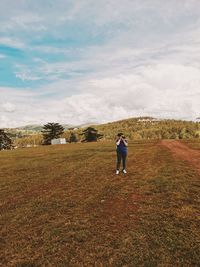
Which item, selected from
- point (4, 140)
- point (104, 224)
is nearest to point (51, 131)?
Answer: point (4, 140)

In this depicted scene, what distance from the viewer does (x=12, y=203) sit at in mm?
14195

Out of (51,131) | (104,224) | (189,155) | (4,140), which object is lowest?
(104,224)

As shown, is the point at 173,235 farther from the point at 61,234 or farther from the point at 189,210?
the point at 61,234

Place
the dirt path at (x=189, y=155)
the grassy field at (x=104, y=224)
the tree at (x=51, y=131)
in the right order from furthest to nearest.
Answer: the tree at (x=51, y=131) → the dirt path at (x=189, y=155) → the grassy field at (x=104, y=224)

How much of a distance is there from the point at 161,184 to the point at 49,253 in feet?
33.4

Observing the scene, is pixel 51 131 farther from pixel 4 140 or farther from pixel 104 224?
pixel 104 224

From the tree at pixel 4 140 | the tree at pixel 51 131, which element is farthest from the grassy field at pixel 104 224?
the tree at pixel 4 140

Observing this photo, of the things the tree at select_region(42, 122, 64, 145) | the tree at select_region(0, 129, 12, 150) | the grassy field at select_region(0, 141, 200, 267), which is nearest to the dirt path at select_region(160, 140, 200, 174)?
the grassy field at select_region(0, 141, 200, 267)

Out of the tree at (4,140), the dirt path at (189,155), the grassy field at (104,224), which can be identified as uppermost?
the tree at (4,140)

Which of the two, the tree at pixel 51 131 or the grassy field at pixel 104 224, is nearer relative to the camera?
the grassy field at pixel 104 224

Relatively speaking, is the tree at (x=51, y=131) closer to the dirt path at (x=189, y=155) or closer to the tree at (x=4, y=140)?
the tree at (x=4, y=140)

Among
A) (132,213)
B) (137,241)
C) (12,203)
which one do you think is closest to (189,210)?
(132,213)

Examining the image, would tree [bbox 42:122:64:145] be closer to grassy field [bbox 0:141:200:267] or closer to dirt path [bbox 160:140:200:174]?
dirt path [bbox 160:140:200:174]

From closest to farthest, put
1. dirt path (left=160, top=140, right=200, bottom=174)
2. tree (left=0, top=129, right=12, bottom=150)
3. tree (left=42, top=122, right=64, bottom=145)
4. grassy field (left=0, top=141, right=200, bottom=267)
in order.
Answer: grassy field (left=0, top=141, right=200, bottom=267), dirt path (left=160, top=140, right=200, bottom=174), tree (left=0, top=129, right=12, bottom=150), tree (left=42, top=122, right=64, bottom=145)
